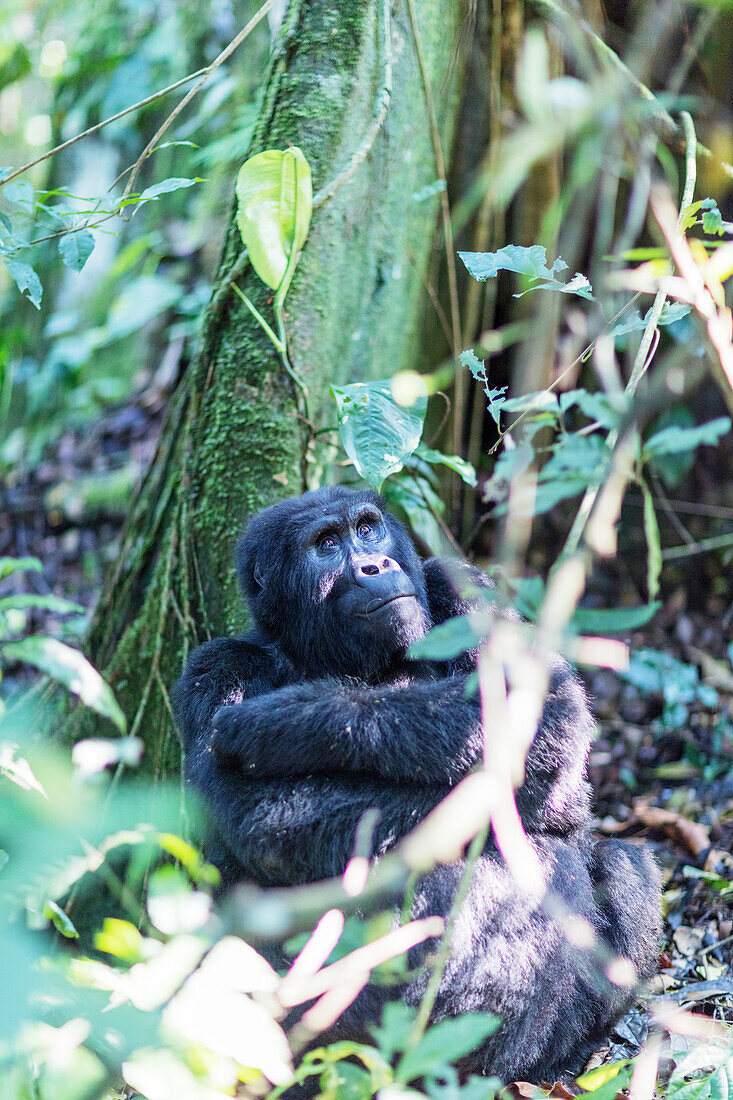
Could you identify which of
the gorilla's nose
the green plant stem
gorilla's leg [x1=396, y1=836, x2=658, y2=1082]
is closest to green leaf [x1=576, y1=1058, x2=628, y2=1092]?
gorilla's leg [x1=396, y1=836, x2=658, y2=1082]

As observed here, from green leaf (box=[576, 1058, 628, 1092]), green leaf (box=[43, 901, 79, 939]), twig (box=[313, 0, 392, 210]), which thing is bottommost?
green leaf (box=[576, 1058, 628, 1092])

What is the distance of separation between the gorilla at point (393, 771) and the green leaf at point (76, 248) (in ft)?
3.52

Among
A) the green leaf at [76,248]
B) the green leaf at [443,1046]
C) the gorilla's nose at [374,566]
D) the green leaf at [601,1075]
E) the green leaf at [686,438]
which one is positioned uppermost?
the green leaf at [76,248]

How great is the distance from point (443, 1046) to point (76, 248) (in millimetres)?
2680

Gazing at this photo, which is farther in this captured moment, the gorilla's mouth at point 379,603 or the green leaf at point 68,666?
the green leaf at point 68,666

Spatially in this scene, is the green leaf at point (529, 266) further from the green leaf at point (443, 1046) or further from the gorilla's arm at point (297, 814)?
the green leaf at point (443, 1046)

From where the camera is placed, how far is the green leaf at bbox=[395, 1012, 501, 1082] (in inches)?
Answer: 63.7

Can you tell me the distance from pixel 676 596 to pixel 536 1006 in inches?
144

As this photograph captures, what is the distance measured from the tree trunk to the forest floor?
1.14 m

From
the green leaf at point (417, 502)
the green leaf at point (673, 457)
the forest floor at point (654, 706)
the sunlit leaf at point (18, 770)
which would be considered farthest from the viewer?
the green leaf at point (673, 457)

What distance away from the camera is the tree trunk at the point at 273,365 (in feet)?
13.0

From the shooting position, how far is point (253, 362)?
4.00 meters

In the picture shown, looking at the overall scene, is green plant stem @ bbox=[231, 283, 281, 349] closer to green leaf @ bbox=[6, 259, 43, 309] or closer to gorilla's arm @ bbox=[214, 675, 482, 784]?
green leaf @ bbox=[6, 259, 43, 309]

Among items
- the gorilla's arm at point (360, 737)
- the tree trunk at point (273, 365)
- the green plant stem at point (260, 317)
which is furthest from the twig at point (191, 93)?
the gorilla's arm at point (360, 737)
